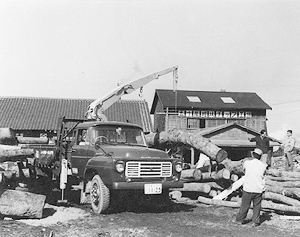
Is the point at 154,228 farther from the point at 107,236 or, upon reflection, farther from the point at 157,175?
the point at 157,175

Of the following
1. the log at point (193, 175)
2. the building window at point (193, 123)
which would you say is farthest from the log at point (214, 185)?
the building window at point (193, 123)

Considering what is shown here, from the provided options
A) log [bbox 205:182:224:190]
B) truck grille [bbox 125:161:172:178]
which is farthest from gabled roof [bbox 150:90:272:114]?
truck grille [bbox 125:161:172:178]

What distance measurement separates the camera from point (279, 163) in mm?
26141

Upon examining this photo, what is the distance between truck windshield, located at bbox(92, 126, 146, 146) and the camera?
34.5ft

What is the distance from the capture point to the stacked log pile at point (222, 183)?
1052cm

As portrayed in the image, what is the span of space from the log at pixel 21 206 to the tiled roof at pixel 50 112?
911 inches

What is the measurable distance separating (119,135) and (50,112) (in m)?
24.7

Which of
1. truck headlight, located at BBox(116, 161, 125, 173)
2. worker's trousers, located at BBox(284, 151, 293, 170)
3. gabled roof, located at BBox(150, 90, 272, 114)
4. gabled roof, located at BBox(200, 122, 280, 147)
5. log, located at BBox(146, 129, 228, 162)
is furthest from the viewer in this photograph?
gabled roof, located at BBox(150, 90, 272, 114)

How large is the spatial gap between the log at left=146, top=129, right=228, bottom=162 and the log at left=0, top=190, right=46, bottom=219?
17.4 ft

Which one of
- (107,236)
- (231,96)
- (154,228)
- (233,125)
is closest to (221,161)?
(154,228)

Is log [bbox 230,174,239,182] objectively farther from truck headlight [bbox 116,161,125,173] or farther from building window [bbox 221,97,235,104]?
building window [bbox 221,97,235,104]

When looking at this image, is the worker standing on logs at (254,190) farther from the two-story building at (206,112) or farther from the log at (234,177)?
the two-story building at (206,112)

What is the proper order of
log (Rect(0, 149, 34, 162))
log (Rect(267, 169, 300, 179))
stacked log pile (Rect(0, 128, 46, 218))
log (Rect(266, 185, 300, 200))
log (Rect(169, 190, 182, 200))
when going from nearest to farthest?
stacked log pile (Rect(0, 128, 46, 218)) → log (Rect(266, 185, 300, 200)) → log (Rect(0, 149, 34, 162)) → log (Rect(267, 169, 300, 179)) → log (Rect(169, 190, 182, 200))

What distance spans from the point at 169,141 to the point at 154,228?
6409 millimetres
